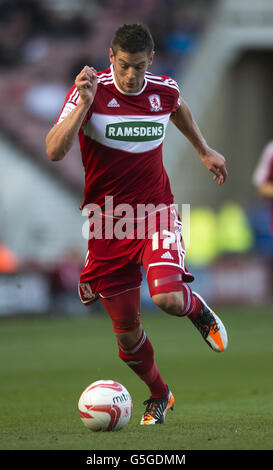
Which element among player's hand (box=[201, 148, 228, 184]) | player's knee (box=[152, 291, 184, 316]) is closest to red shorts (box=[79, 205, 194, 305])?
player's knee (box=[152, 291, 184, 316])

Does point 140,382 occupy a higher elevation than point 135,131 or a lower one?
lower

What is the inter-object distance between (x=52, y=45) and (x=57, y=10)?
1.32 m

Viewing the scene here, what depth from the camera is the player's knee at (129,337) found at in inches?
250

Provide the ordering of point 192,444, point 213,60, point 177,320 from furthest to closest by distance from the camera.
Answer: point 213,60
point 177,320
point 192,444

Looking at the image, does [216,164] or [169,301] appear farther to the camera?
[216,164]

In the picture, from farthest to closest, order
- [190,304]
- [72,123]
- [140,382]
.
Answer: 1. [140,382]
2. [190,304]
3. [72,123]

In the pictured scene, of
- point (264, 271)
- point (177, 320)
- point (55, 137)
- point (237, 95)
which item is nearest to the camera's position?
point (55, 137)

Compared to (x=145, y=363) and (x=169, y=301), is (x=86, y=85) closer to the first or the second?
A: (x=169, y=301)

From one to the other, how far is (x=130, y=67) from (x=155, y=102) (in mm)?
459

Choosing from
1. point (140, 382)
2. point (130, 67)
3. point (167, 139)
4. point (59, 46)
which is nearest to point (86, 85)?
point (130, 67)

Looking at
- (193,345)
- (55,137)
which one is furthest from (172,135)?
(55,137)

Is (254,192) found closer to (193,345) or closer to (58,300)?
(58,300)

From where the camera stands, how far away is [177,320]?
1644 cm

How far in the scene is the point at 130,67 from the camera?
5.95 meters
